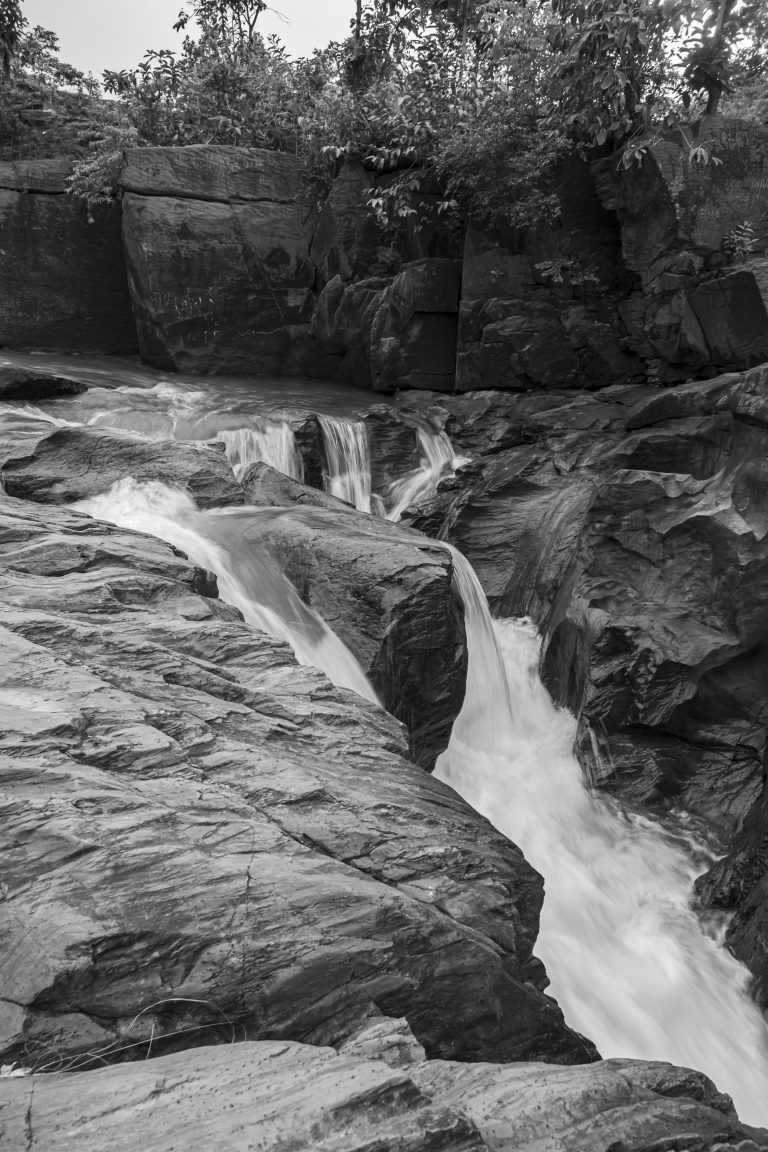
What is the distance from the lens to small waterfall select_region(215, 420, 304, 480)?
1038 centimetres

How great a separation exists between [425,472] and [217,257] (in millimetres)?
5932

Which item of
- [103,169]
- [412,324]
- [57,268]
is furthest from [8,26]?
[412,324]

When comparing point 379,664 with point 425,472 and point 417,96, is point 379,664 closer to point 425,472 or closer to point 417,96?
point 425,472

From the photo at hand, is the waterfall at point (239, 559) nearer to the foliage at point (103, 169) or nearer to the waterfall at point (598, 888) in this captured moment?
Result: the waterfall at point (598, 888)

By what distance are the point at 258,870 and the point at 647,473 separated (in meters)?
6.69

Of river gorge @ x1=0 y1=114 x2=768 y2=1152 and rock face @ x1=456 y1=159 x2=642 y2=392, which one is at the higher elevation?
rock face @ x1=456 y1=159 x2=642 y2=392

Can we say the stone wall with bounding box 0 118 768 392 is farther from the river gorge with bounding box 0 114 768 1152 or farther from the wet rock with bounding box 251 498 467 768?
the wet rock with bounding box 251 498 467 768

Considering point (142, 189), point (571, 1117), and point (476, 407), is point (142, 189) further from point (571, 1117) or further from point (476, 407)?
point (571, 1117)

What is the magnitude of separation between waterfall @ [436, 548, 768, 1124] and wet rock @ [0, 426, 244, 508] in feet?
8.22

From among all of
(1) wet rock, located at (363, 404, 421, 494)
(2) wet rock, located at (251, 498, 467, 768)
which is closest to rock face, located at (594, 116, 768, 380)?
(1) wet rock, located at (363, 404, 421, 494)

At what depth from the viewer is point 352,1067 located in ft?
7.64

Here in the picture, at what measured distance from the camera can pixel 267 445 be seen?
10492 mm

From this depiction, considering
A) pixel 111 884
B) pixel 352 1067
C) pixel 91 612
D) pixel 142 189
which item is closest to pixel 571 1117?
pixel 352 1067

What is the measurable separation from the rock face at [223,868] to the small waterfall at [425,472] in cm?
639
